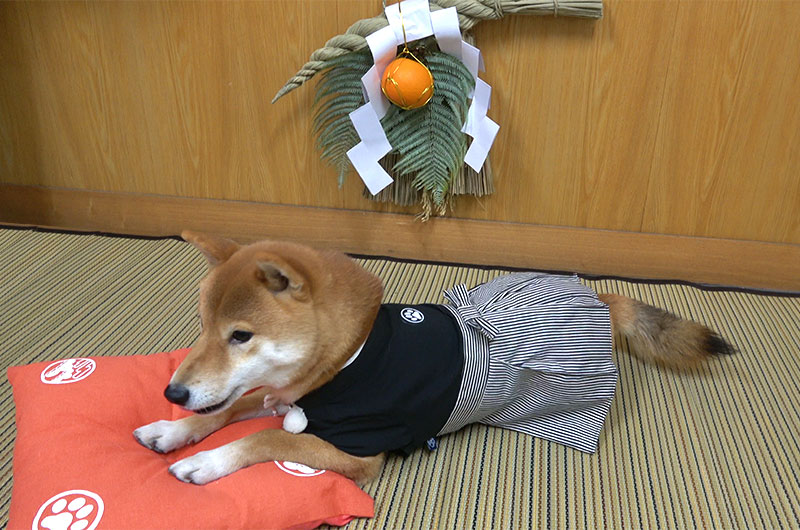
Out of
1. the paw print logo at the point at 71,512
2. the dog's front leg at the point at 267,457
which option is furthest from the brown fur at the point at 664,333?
the paw print logo at the point at 71,512

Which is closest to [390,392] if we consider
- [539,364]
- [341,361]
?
[341,361]

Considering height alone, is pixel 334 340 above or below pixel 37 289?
above

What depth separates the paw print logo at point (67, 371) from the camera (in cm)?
123

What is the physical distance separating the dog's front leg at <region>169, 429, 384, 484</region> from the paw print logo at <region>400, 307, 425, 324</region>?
0.27 metres

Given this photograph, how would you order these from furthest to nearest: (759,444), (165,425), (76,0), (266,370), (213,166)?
(213,166) < (76,0) < (759,444) < (165,425) < (266,370)

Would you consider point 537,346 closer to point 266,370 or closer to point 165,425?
point 266,370

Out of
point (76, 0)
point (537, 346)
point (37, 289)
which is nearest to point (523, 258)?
point (537, 346)

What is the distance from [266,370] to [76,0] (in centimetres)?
178

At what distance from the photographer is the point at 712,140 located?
6.37 ft

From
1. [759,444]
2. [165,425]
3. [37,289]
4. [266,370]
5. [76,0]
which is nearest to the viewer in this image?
[266,370]

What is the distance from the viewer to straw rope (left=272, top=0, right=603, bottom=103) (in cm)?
179

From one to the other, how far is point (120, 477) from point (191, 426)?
0.18m

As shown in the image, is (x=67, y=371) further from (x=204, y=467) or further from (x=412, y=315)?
(x=412, y=315)

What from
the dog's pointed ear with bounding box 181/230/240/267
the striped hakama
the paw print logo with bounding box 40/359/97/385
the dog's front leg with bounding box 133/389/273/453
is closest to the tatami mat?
the striped hakama
